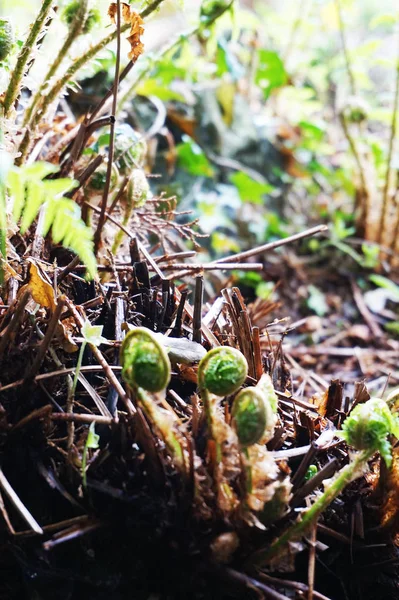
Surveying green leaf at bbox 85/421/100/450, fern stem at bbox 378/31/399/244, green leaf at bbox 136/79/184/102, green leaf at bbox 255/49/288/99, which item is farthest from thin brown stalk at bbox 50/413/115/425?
green leaf at bbox 255/49/288/99

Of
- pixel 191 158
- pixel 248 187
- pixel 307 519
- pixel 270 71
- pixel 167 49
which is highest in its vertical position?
pixel 270 71

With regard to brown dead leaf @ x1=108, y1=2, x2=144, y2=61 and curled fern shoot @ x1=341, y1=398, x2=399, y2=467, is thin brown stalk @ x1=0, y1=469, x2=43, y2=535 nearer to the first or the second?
curled fern shoot @ x1=341, y1=398, x2=399, y2=467

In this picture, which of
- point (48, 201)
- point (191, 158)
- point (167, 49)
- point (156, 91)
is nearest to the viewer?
point (48, 201)

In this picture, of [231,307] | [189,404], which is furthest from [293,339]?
[189,404]

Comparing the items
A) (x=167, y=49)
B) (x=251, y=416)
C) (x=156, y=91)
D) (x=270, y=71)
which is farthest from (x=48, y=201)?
(x=270, y=71)

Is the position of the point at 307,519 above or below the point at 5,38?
below

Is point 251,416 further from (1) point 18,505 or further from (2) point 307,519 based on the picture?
(1) point 18,505

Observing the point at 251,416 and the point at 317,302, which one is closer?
the point at 251,416
